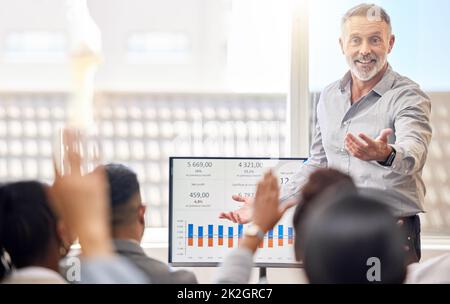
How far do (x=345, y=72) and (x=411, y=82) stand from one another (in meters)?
0.20

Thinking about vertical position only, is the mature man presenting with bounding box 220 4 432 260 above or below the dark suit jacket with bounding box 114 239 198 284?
above

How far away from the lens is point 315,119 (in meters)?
2.38

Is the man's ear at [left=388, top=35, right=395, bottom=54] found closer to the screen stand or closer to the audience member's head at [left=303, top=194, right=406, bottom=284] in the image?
the audience member's head at [left=303, top=194, right=406, bottom=284]

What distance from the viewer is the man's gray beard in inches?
90.8

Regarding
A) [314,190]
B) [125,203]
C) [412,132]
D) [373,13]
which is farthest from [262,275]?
[373,13]

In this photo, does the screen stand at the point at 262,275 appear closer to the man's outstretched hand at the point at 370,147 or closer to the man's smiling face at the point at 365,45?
the man's outstretched hand at the point at 370,147

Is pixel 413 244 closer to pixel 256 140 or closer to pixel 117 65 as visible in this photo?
pixel 256 140

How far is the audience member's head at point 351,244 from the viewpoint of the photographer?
6.40ft

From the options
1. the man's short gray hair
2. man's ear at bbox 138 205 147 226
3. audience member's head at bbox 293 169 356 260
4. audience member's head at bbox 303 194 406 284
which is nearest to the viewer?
audience member's head at bbox 303 194 406 284

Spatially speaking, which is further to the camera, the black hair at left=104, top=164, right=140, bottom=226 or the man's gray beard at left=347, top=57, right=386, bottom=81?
the man's gray beard at left=347, top=57, right=386, bottom=81

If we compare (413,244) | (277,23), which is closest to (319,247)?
(413,244)

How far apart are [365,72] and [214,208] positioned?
630 mm

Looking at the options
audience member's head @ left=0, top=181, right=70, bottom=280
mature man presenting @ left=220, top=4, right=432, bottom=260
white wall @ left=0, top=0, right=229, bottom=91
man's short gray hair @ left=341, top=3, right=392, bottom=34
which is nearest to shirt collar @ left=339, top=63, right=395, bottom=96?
mature man presenting @ left=220, top=4, right=432, bottom=260

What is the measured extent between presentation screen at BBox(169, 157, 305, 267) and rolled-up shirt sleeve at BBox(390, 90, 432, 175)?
0.31 metres
